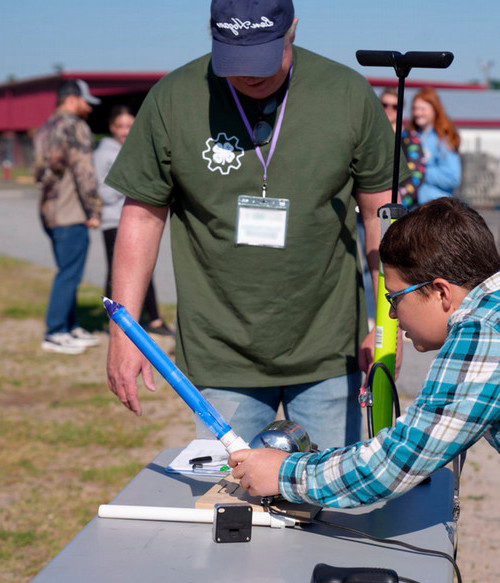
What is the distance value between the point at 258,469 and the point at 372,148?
1.05 m

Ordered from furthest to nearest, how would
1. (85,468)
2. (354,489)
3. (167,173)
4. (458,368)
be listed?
(85,468)
(167,173)
(354,489)
(458,368)

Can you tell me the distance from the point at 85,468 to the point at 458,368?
3.35m

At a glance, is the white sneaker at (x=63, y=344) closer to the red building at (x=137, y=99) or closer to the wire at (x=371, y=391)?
the wire at (x=371, y=391)

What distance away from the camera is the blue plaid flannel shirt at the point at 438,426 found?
147 cm

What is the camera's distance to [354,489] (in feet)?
5.20

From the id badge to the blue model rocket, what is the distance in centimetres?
65

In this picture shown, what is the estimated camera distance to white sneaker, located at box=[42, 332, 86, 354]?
6.86 m

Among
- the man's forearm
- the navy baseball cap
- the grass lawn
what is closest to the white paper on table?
the man's forearm

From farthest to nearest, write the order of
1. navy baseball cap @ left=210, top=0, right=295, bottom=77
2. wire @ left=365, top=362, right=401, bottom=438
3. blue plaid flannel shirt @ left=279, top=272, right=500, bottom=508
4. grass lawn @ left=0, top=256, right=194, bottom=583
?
grass lawn @ left=0, top=256, right=194, bottom=583 < navy baseball cap @ left=210, top=0, right=295, bottom=77 < wire @ left=365, top=362, right=401, bottom=438 < blue plaid flannel shirt @ left=279, top=272, right=500, bottom=508

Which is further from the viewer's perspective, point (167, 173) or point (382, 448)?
point (167, 173)

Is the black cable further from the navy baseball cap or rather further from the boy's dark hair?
the navy baseball cap

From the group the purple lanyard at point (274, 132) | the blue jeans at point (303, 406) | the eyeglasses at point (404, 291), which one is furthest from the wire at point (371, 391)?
the purple lanyard at point (274, 132)

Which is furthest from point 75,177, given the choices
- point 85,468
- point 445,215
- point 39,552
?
point 445,215

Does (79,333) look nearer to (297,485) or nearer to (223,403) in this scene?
(223,403)
